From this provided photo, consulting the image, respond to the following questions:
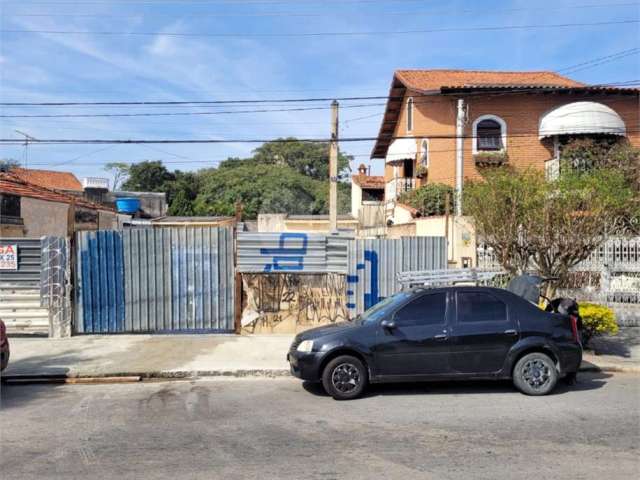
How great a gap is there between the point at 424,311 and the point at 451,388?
1.21 meters

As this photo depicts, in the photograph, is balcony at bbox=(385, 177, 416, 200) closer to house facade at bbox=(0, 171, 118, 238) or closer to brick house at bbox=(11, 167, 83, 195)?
house facade at bbox=(0, 171, 118, 238)

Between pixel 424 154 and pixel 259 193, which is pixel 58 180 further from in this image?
pixel 424 154

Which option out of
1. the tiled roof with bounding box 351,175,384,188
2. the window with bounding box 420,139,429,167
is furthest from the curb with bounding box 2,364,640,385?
the tiled roof with bounding box 351,175,384,188

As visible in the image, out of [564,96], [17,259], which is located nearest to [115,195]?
[564,96]

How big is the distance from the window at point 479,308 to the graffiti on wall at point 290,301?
4.71 meters

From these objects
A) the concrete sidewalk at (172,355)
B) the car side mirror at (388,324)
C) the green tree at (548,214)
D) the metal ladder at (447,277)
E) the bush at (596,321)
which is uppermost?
the green tree at (548,214)

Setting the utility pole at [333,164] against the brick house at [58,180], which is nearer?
the utility pole at [333,164]

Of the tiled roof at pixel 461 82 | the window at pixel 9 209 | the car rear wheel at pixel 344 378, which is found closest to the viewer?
the car rear wheel at pixel 344 378

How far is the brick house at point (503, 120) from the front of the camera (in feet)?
86.3

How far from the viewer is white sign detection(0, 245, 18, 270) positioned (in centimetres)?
1198

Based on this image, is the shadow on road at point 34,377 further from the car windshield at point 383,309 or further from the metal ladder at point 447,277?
the metal ladder at point 447,277

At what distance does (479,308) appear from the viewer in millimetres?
8086

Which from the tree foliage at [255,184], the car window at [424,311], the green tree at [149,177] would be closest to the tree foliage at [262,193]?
the tree foliage at [255,184]

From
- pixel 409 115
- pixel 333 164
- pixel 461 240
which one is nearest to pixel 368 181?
pixel 409 115
